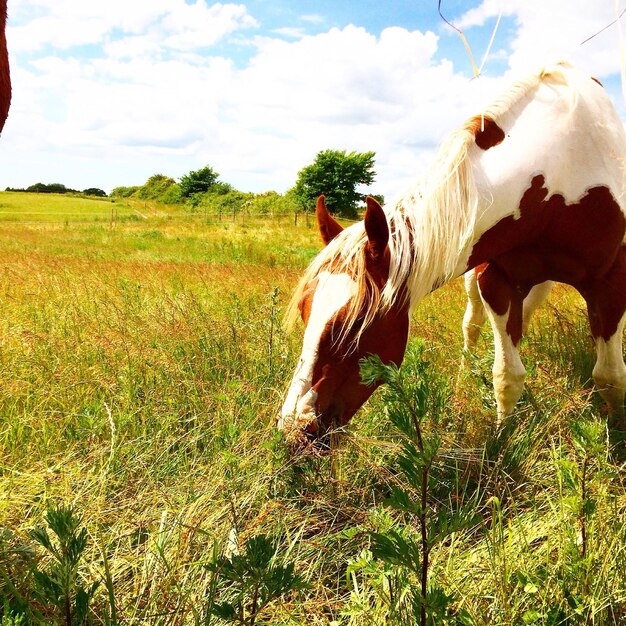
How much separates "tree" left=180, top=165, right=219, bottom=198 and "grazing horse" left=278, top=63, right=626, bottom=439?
146ft

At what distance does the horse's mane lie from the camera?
6.53 ft

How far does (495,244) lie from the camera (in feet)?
7.78

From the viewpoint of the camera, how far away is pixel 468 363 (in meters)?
3.40

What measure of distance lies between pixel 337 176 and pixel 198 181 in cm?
1545

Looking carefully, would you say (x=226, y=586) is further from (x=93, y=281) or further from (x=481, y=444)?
(x=93, y=281)

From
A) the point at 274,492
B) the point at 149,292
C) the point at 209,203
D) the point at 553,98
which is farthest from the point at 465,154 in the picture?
the point at 209,203

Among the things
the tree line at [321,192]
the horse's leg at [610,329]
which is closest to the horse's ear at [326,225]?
the horse's leg at [610,329]

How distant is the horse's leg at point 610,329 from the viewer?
263 cm

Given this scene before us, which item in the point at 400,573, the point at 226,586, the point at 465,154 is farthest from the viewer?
the point at 465,154

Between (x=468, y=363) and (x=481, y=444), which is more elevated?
(x=468, y=363)

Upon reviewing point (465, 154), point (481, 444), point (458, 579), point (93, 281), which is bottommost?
point (458, 579)

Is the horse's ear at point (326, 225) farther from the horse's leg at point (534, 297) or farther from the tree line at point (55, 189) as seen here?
the tree line at point (55, 189)

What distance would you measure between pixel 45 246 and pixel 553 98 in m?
A: 13.0

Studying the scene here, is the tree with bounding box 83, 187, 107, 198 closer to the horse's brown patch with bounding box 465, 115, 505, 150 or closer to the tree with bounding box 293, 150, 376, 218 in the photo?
the tree with bounding box 293, 150, 376, 218
